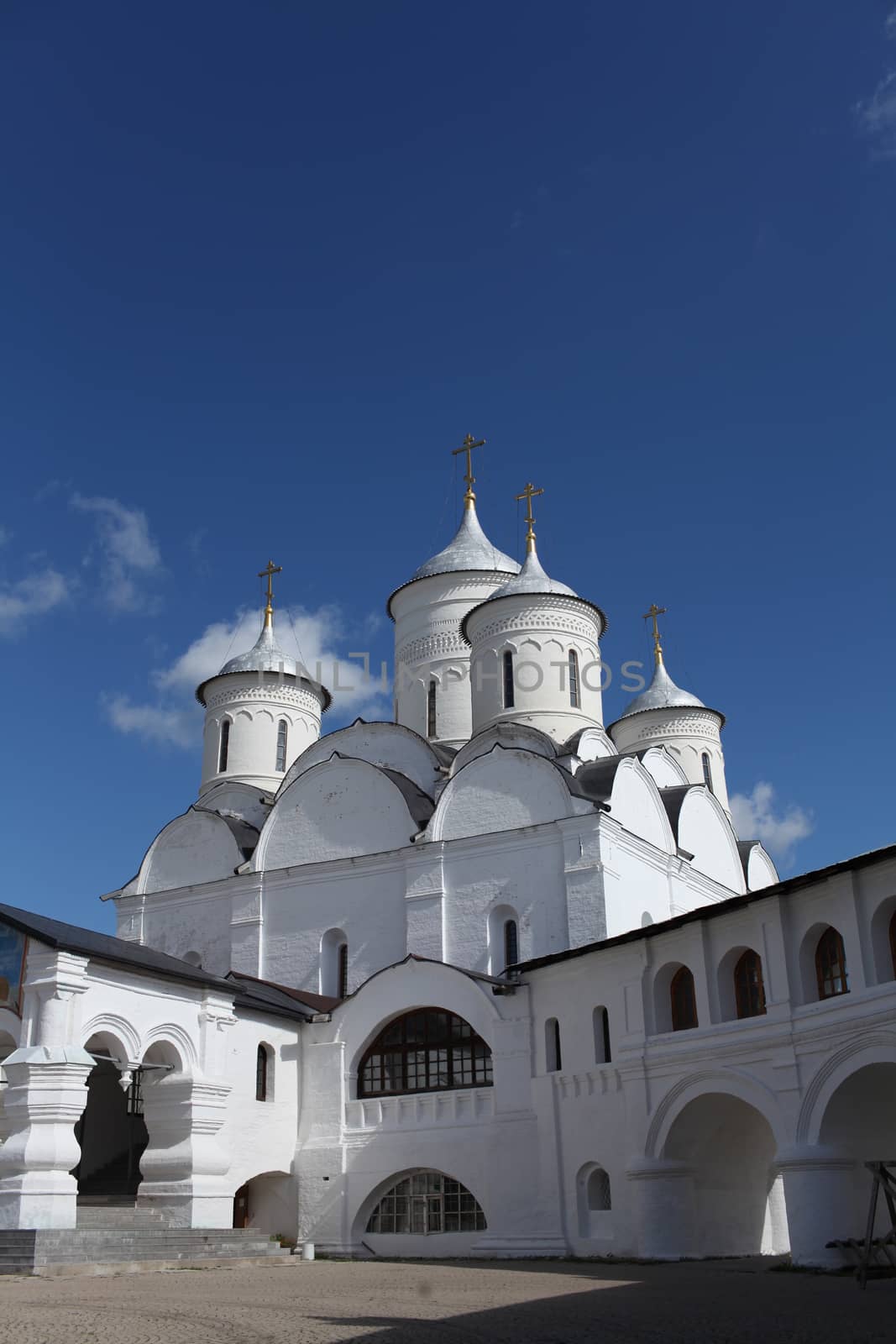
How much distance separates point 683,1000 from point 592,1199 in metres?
2.98

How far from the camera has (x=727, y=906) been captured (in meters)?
13.9

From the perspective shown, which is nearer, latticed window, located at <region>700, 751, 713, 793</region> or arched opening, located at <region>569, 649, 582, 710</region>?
arched opening, located at <region>569, 649, 582, 710</region>

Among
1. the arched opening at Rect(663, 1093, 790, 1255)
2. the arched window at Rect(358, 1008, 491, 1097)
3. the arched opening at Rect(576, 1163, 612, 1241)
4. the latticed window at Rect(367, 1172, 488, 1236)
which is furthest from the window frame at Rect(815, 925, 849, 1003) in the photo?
the latticed window at Rect(367, 1172, 488, 1236)

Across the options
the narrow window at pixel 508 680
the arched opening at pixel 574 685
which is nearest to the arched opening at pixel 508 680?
the narrow window at pixel 508 680

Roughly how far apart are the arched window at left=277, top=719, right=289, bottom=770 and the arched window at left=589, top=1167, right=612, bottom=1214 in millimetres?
12339

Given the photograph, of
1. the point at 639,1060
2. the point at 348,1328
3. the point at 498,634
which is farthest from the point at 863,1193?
the point at 498,634

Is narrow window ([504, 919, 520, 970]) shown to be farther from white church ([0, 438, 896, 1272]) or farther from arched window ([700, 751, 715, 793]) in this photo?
arched window ([700, 751, 715, 793])

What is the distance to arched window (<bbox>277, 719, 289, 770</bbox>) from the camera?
26.2 meters

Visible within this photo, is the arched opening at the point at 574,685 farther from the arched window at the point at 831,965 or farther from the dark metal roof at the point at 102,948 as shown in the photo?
the arched window at the point at 831,965

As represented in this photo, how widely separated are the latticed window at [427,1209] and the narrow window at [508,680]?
28.0 feet

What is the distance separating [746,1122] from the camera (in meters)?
15.2

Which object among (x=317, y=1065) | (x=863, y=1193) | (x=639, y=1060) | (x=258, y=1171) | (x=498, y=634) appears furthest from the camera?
(x=498, y=634)

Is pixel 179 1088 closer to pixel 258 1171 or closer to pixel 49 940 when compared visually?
pixel 258 1171

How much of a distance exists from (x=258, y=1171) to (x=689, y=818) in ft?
32.6
